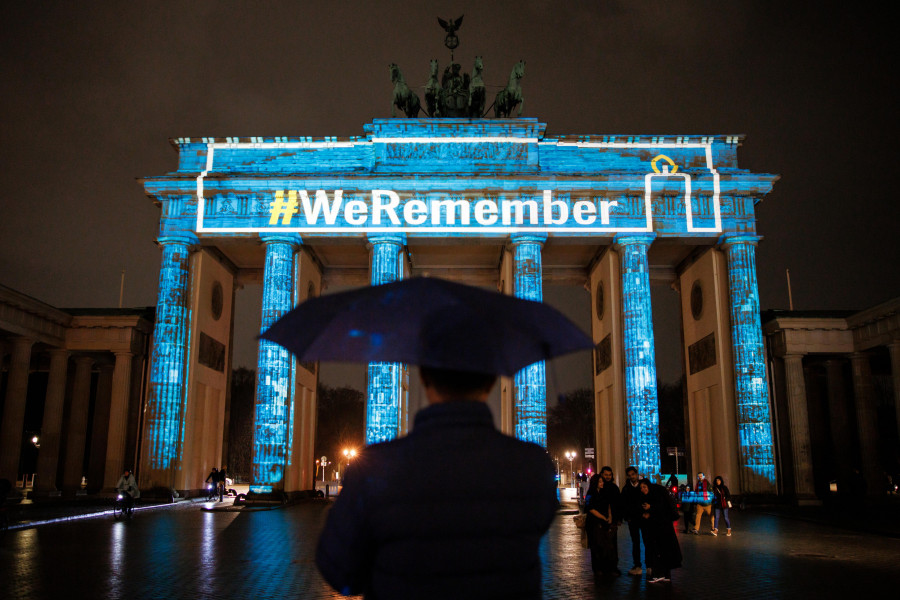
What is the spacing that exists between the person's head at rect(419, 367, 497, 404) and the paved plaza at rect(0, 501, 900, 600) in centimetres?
906

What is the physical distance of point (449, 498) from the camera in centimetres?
274

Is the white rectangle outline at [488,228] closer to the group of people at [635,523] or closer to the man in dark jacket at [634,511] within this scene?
the group of people at [635,523]

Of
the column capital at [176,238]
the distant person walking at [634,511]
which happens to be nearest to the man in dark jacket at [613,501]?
the distant person walking at [634,511]

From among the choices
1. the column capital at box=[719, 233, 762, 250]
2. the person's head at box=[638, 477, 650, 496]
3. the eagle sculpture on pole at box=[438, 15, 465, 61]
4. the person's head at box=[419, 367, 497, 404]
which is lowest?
the person's head at box=[638, 477, 650, 496]

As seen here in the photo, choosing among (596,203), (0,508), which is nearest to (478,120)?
(596,203)

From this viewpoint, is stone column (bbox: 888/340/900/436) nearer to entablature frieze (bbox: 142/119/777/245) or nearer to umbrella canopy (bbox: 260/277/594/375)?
entablature frieze (bbox: 142/119/777/245)

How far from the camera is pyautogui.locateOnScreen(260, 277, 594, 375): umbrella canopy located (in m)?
3.02

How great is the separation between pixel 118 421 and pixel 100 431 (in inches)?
141

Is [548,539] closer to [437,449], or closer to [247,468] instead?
[437,449]

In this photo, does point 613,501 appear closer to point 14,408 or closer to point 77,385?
point 14,408

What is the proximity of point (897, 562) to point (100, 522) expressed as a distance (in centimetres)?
2130

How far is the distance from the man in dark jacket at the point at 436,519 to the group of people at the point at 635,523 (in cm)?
1044

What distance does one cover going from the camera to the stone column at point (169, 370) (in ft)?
109

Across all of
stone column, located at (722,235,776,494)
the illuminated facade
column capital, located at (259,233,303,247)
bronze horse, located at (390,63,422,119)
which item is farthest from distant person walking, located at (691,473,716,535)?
bronze horse, located at (390,63,422,119)
